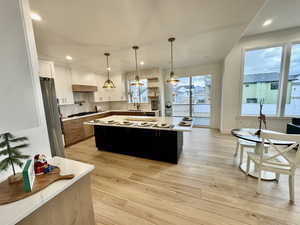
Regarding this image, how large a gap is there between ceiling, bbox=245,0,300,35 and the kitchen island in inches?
119

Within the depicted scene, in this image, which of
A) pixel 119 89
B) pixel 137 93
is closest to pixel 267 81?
pixel 137 93

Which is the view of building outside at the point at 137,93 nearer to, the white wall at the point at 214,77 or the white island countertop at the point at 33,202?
the white wall at the point at 214,77

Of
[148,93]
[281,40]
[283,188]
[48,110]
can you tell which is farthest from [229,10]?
[148,93]

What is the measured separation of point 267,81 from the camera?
13.6ft

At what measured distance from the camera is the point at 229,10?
1833 millimetres

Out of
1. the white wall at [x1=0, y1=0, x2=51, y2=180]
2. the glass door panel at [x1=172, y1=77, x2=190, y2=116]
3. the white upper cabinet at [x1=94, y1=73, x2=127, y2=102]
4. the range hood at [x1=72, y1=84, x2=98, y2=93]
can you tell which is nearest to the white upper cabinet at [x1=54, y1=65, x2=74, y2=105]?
the range hood at [x1=72, y1=84, x2=98, y2=93]

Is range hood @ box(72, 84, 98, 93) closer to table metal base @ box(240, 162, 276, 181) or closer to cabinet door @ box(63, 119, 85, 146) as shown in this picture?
cabinet door @ box(63, 119, 85, 146)

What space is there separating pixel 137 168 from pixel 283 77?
5133 mm

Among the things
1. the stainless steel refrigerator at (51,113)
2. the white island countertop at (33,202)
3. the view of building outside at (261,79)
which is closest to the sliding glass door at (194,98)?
the view of building outside at (261,79)

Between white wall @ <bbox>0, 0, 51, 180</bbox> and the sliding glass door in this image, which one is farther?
the sliding glass door

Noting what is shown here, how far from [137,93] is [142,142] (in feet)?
11.0

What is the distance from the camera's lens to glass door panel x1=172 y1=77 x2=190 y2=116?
570 cm

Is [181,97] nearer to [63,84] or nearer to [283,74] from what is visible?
[283,74]

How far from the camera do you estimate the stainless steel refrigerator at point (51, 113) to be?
2036mm
